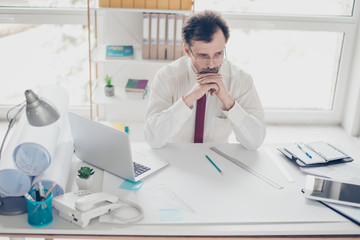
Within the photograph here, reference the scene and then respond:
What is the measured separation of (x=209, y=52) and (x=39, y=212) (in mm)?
1066

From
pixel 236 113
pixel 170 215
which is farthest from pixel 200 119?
pixel 170 215

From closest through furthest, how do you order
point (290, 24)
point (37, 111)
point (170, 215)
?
point (37, 111)
point (170, 215)
point (290, 24)

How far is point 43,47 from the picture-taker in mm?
3520

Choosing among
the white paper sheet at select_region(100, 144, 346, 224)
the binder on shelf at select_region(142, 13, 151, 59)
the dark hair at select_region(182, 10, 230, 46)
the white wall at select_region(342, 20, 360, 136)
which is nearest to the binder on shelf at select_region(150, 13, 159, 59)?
the binder on shelf at select_region(142, 13, 151, 59)

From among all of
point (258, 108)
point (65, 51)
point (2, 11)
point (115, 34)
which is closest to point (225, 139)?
point (258, 108)

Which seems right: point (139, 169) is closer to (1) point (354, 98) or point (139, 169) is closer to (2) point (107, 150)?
(2) point (107, 150)

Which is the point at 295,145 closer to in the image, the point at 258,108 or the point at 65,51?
the point at 258,108

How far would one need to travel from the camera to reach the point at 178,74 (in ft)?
7.09

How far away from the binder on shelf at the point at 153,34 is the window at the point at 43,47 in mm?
670

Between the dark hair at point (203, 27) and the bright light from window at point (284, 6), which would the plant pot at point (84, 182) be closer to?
the dark hair at point (203, 27)

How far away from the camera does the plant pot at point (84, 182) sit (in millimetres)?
1542

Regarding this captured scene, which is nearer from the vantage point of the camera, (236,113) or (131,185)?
(131,185)

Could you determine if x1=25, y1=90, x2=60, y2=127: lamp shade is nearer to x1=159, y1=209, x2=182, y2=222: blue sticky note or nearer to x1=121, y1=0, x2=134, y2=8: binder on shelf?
x1=159, y1=209, x2=182, y2=222: blue sticky note

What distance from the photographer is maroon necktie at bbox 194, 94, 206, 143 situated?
6.88ft
